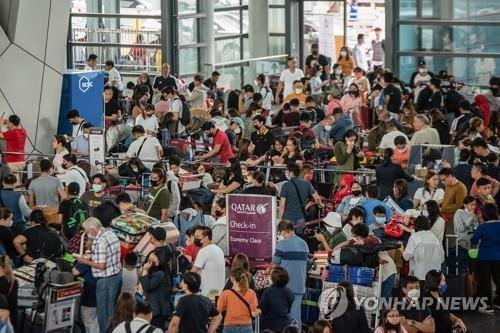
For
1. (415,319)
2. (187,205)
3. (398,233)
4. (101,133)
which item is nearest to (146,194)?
(101,133)

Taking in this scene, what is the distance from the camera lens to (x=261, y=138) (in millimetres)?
23641

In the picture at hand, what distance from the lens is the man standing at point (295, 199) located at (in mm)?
19250

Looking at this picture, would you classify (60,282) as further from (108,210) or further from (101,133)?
(101,133)

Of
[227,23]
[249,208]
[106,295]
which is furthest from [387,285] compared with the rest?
[227,23]

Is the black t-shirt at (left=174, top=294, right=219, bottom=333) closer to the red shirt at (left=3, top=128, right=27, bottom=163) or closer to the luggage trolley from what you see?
the luggage trolley

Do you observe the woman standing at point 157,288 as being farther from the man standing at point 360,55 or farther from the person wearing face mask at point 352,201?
the man standing at point 360,55

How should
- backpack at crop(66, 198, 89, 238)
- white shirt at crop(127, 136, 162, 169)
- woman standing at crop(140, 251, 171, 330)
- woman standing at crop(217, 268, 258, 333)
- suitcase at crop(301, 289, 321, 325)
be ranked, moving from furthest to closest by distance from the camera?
1. white shirt at crop(127, 136, 162, 169)
2. backpack at crop(66, 198, 89, 238)
3. suitcase at crop(301, 289, 321, 325)
4. woman standing at crop(140, 251, 171, 330)
5. woman standing at crop(217, 268, 258, 333)

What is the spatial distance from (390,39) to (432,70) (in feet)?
4.44

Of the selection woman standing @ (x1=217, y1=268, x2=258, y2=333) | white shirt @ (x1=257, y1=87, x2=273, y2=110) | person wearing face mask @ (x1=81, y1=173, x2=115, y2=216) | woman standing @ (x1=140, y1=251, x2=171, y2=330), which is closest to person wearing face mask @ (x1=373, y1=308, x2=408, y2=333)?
woman standing @ (x1=217, y1=268, x2=258, y2=333)

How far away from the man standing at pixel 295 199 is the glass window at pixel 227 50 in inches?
667

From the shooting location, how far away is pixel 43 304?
52.1ft

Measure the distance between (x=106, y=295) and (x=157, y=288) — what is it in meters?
0.94

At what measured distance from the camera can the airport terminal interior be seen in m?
15.7

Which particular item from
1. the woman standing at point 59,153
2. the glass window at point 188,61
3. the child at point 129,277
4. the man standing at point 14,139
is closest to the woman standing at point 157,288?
the child at point 129,277
